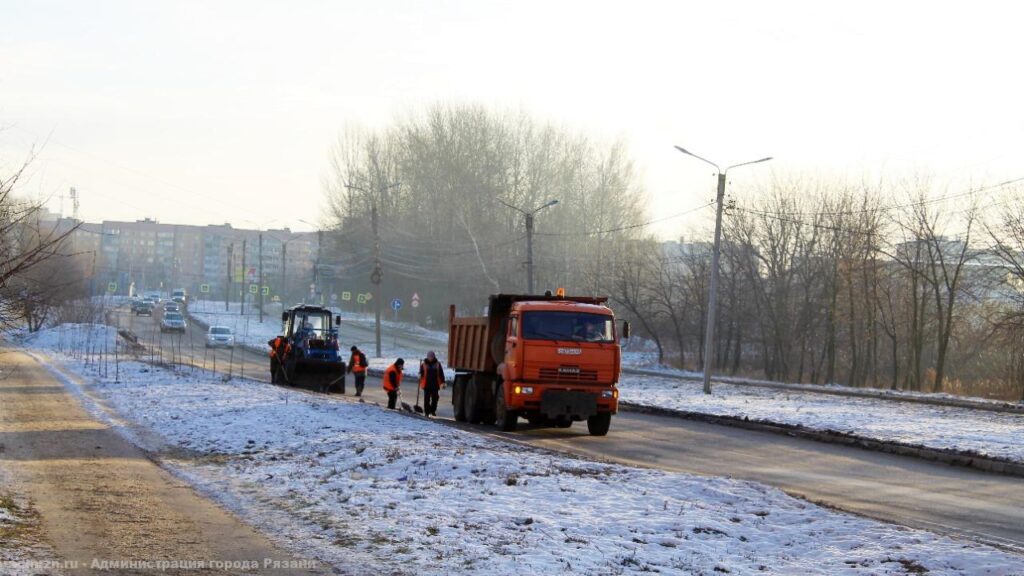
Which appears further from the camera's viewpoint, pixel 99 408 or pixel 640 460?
pixel 99 408

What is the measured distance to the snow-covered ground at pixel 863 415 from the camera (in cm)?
2139

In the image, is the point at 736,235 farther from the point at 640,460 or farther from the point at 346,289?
the point at 346,289

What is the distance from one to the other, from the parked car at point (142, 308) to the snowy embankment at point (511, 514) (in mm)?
87081

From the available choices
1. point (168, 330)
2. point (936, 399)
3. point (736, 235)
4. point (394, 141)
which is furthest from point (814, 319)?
point (168, 330)

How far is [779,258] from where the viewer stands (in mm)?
57156

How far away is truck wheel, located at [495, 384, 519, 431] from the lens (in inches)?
908

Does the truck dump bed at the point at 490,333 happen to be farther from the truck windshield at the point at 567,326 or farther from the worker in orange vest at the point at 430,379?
the truck windshield at the point at 567,326

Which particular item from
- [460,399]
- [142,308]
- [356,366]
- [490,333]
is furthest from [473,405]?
[142,308]

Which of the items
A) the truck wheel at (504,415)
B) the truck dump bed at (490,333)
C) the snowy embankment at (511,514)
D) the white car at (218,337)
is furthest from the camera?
the white car at (218,337)

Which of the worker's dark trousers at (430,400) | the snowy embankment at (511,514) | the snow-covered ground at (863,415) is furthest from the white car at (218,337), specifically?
the snowy embankment at (511,514)

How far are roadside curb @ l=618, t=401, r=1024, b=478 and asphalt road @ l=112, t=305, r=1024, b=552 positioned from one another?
13.6 inches

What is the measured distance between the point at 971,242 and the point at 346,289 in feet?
201

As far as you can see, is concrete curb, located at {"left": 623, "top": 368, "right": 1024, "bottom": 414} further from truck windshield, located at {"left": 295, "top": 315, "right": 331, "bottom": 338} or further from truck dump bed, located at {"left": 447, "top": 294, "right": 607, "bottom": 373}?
truck windshield, located at {"left": 295, "top": 315, "right": 331, "bottom": 338}

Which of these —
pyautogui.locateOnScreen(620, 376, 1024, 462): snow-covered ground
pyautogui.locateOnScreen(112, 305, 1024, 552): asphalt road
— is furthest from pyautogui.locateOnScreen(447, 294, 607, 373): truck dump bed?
pyautogui.locateOnScreen(620, 376, 1024, 462): snow-covered ground
